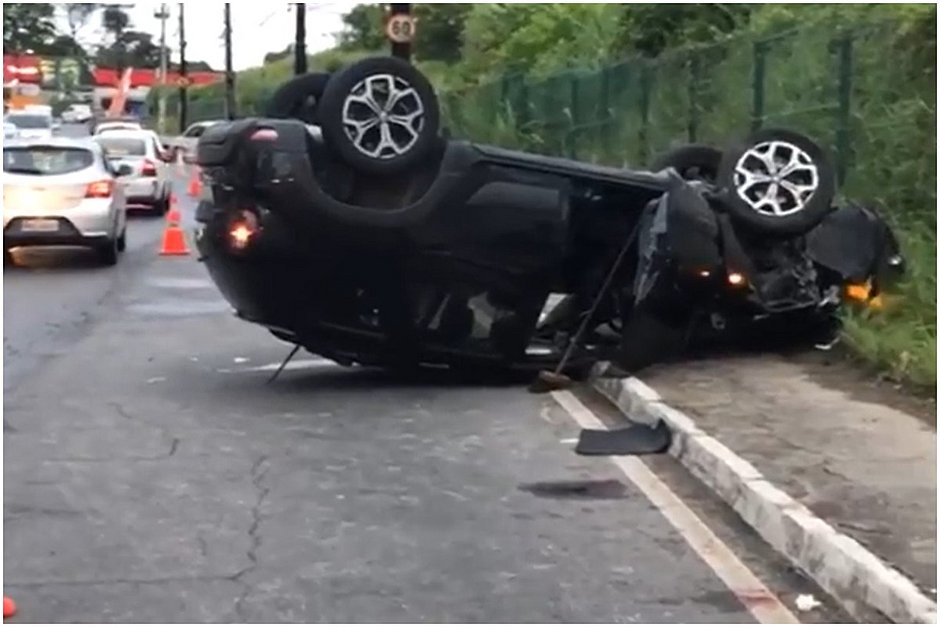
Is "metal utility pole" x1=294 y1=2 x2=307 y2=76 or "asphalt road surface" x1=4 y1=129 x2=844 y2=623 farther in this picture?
"metal utility pole" x1=294 y1=2 x2=307 y2=76

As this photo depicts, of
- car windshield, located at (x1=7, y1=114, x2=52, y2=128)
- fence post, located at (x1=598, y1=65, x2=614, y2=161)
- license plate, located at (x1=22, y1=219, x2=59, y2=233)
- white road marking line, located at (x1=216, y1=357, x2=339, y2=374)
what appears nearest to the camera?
white road marking line, located at (x1=216, y1=357, x2=339, y2=374)

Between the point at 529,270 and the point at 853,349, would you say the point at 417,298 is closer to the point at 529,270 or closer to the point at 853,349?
the point at 529,270

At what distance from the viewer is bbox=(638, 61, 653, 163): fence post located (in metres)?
22.9

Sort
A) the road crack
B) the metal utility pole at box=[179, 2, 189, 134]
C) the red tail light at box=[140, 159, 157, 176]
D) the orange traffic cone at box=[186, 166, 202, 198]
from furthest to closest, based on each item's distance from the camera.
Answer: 1. the metal utility pole at box=[179, 2, 189, 134]
2. the red tail light at box=[140, 159, 157, 176]
3. the orange traffic cone at box=[186, 166, 202, 198]
4. the road crack

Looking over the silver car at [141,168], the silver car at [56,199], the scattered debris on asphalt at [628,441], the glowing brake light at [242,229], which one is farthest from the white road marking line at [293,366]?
the silver car at [141,168]

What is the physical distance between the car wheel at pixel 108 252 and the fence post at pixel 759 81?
315 inches

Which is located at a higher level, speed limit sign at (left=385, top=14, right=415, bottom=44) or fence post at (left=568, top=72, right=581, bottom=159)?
speed limit sign at (left=385, top=14, right=415, bottom=44)

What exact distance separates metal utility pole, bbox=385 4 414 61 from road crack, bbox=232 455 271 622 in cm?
1564

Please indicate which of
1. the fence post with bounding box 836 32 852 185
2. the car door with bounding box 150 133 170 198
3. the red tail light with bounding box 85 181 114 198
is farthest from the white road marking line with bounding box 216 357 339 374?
the car door with bounding box 150 133 170 198

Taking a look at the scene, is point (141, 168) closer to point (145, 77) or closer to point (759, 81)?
point (759, 81)

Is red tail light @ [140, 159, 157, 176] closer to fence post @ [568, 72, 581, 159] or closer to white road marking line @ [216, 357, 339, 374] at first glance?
fence post @ [568, 72, 581, 159]

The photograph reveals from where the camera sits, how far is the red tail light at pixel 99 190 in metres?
21.2

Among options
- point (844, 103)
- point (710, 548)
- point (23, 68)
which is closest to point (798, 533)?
point (710, 548)

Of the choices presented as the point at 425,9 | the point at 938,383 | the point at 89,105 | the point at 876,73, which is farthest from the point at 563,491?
the point at 89,105
